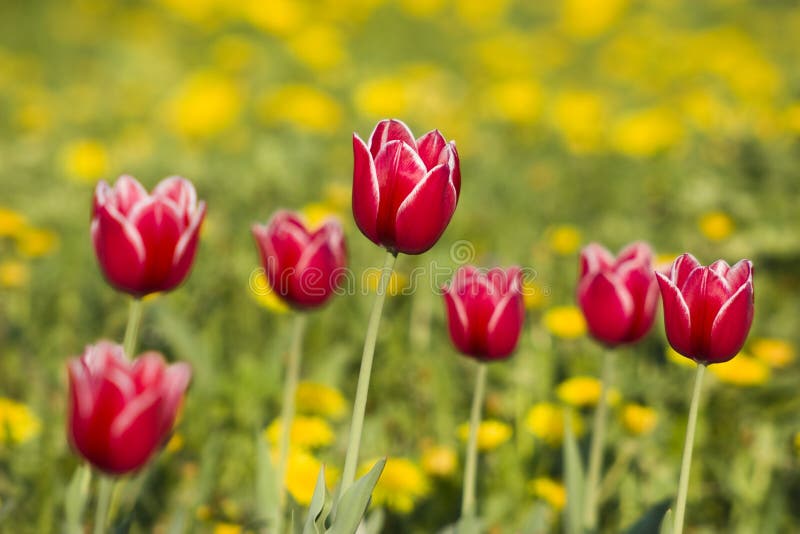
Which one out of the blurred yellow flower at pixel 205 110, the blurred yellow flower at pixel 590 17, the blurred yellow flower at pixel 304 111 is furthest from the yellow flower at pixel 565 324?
the blurred yellow flower at pixel 590 17

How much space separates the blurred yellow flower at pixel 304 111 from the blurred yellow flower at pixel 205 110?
0.63ft

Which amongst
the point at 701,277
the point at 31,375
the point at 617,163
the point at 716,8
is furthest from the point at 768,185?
the point at 716,8

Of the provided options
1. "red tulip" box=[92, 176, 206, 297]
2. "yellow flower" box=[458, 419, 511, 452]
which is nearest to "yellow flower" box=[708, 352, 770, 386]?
"yellow flower" box=[458, 419, 511, 452]

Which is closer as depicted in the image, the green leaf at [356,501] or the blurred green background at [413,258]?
the green leaf at [356,501]

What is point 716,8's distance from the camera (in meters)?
6.64

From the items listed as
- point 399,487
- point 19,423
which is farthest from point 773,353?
point 19,423

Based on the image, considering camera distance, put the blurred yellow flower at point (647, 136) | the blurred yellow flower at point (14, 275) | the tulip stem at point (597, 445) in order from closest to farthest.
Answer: the tulip stem at point (597, 445), the blurred yellow flower at point (14, 275), the blurred yellow flower at point (647, 136)

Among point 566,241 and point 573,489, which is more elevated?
point 566,241

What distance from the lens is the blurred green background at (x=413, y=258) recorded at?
166 centimetres

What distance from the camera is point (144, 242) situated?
1.08 meters

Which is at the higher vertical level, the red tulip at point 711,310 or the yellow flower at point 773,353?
the red tulip at point 711,310

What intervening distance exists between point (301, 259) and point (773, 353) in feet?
4.12

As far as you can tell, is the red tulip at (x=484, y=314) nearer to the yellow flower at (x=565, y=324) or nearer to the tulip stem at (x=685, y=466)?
the tulip stem at (x=685, y=466)

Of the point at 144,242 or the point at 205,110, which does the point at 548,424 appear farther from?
the point at 205,110
